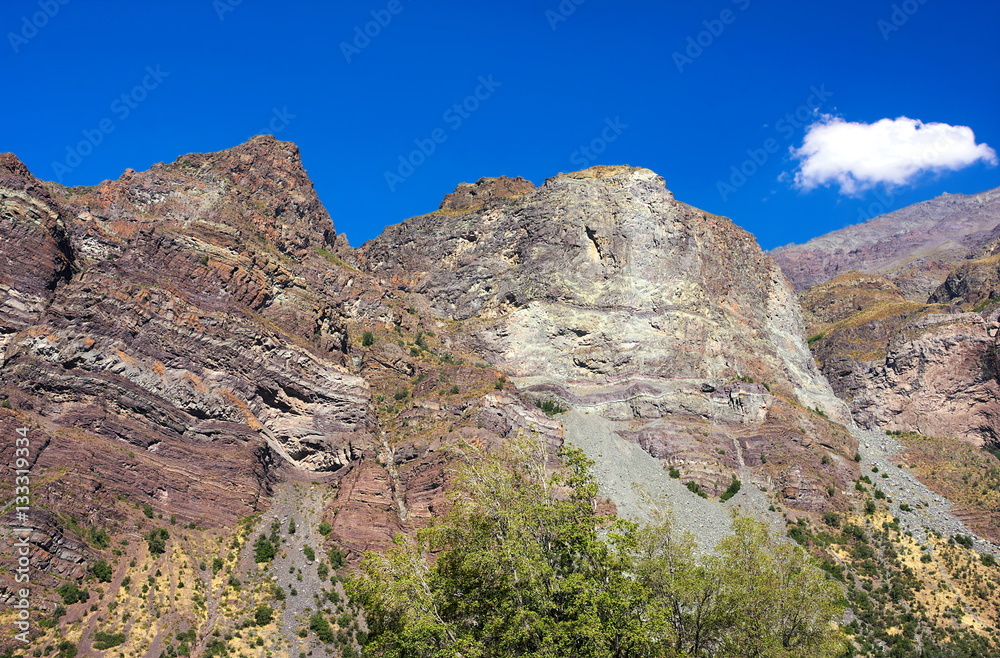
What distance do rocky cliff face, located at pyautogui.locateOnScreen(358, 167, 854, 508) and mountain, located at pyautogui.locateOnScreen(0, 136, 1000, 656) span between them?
0.52 metres

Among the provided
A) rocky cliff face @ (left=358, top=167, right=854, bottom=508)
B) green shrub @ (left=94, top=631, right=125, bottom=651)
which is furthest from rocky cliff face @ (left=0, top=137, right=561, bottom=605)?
rocky cliff face @ (left=358, top=167, right=854, bottom=508)

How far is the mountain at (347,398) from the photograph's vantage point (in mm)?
56375

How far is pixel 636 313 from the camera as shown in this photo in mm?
116438

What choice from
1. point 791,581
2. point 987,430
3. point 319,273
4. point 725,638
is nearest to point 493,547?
point 725,638

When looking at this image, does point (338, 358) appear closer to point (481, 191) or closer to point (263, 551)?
point (263, 551)

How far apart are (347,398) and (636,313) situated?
2085 inches

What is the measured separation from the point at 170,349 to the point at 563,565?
5877cm

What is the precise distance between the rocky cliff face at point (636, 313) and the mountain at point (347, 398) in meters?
0.52

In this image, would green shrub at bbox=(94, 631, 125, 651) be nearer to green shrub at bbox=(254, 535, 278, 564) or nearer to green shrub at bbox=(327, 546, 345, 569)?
green shrub at bbox=(254, 535, 278, 564)

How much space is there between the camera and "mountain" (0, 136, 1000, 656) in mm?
56375

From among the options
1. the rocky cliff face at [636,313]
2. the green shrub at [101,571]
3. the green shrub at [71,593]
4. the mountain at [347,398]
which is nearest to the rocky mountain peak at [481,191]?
the rocky cliff face at [636,313]

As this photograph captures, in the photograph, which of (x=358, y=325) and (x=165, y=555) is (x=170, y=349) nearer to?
(x=165, y=555)

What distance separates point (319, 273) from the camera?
10944cm

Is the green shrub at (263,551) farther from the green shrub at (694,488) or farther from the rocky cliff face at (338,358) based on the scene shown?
the green shrub at (694,488)
